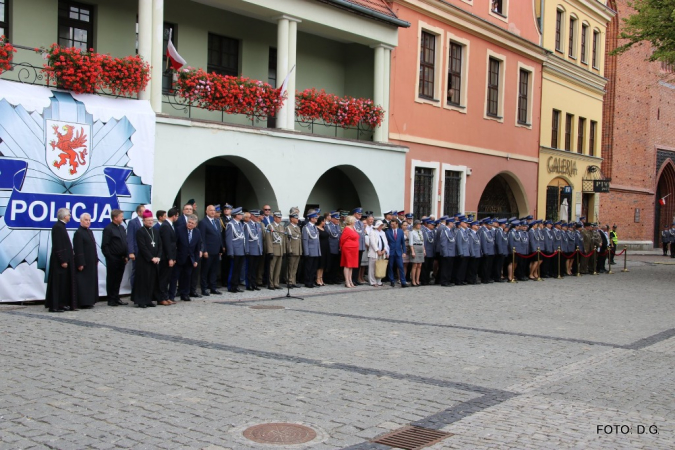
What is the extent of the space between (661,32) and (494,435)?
21360 millimetres

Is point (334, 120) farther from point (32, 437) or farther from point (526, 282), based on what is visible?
point (32, 437)

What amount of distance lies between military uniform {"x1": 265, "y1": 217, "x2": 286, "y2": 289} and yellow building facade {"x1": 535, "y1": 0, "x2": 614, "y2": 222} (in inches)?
664

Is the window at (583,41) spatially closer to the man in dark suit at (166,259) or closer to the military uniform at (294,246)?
the military uniform at (294,246)

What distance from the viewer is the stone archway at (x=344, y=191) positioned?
21812mm

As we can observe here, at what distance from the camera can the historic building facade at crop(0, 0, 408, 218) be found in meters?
15.8

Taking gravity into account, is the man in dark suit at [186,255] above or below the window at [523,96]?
below

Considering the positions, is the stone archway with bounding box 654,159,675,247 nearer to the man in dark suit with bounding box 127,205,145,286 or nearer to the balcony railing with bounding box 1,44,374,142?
the balcony railing with bounding box 1,44,374,142

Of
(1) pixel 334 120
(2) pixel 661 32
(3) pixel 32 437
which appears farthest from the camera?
(2) pixel 661 32

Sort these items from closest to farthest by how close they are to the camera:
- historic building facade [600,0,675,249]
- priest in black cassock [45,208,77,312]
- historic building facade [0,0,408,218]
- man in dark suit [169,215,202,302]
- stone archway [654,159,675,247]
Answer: priest in black cassock [45,208,77,312] < man in dark suit [169,215,202,302] < historic building facade [0,0,408,218] < historic building facade [600,0,675,249] < stone archway [654,159,675,247]

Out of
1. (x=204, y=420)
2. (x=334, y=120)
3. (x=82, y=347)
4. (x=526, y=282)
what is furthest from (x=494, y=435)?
(x=526, y=282)

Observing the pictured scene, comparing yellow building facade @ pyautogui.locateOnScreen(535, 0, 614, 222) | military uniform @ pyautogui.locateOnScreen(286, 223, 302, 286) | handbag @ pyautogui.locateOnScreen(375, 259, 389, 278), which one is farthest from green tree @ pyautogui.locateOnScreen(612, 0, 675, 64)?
military uniform @ pyautogui.locateOnScreen(286, 223, 302, 286)

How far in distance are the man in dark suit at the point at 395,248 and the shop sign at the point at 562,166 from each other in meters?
14.7

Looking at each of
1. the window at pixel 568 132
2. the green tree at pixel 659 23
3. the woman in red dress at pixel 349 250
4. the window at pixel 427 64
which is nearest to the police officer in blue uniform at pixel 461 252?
the woman in red dress at pixel 349 250

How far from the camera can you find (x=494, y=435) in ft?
20.0
